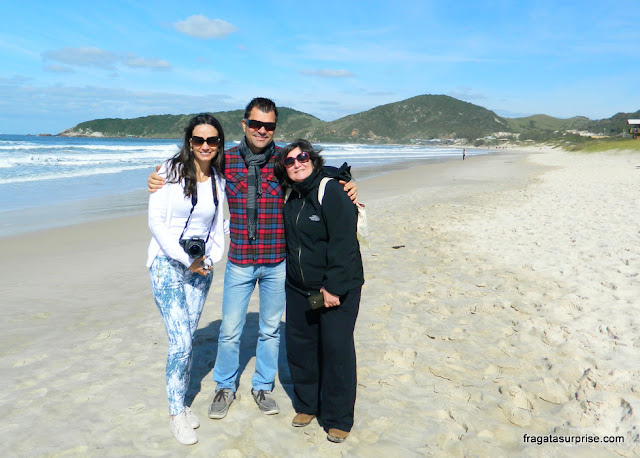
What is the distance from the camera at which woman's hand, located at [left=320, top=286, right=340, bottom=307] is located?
257cm

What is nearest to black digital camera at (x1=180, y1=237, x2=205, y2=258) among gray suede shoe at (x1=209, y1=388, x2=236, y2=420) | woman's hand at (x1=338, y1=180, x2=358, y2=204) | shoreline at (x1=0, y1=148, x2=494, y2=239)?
woman's hand at (x1=338, y1=180, x2=358, y2=204)

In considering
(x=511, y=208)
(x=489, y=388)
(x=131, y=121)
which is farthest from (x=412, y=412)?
(x=131, y=121)

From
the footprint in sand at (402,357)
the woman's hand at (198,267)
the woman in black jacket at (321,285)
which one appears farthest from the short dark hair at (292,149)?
the footprint in sand at (402,357)

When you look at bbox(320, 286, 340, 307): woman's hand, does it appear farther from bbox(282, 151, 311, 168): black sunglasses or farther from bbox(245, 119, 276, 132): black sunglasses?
bbox(245, 119, 276, 132): black sunglasses

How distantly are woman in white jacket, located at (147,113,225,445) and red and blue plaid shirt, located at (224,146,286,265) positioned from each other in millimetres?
76

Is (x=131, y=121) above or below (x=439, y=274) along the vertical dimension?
above

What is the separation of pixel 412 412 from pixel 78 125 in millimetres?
Answer: 180487

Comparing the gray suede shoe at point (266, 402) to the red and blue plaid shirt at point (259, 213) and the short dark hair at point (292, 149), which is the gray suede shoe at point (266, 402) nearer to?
the red and blue plaid shirt at point (259, 213)

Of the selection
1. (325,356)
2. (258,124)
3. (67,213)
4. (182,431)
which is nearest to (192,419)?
(182,431)

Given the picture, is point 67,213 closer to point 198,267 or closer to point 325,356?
point 198,267

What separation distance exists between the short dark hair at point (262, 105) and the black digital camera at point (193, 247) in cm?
85

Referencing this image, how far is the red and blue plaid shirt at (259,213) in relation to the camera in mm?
2732

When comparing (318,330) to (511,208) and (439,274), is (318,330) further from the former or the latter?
(511,208)

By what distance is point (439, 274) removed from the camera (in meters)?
6.15
